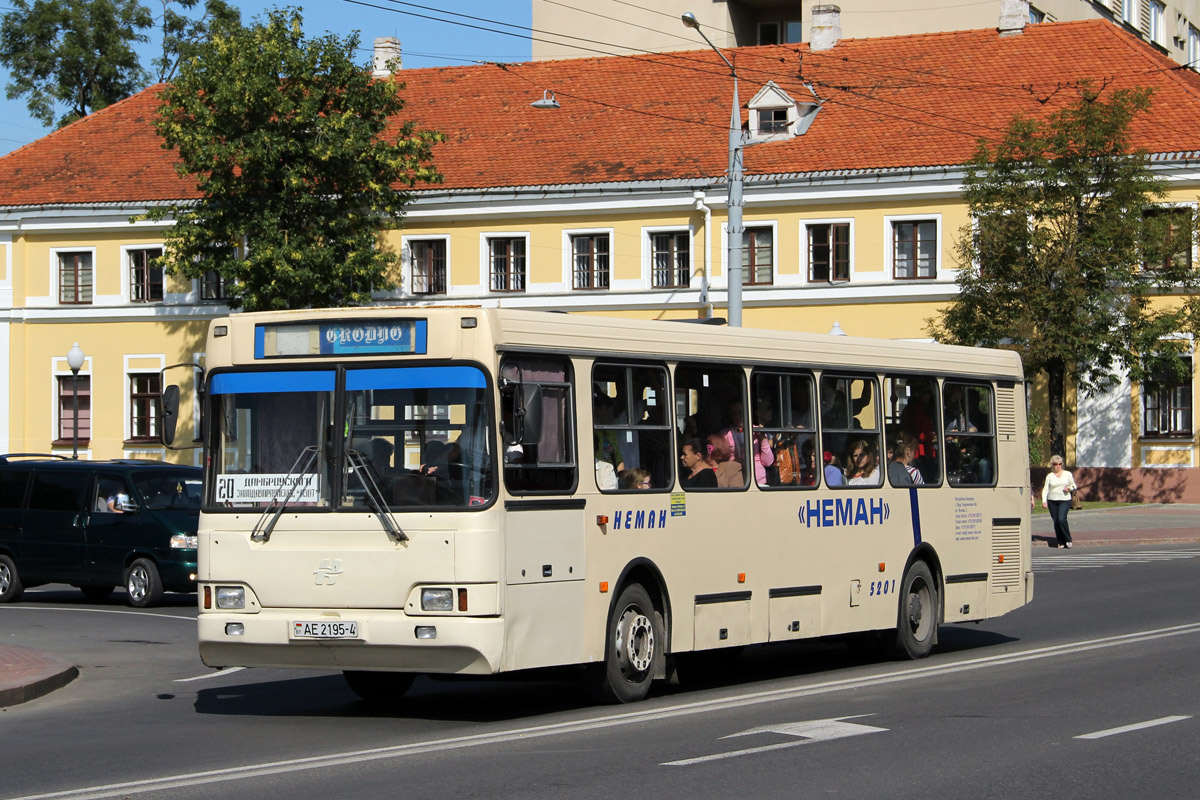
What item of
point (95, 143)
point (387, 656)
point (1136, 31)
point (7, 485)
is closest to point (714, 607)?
point (387, 656)

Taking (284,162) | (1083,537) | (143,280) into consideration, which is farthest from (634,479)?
(143,280)

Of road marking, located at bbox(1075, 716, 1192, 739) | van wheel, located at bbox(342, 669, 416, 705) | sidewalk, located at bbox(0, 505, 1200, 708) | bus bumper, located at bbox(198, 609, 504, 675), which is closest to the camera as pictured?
road marking, located at bbox(1075, 716, 1192, 739)

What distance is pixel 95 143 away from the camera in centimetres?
5256

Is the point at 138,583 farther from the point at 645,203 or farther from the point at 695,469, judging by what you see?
the point at 645,203

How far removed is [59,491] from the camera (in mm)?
23172

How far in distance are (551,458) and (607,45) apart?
5053cm

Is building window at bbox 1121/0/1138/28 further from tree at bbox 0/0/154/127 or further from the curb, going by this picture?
the curb

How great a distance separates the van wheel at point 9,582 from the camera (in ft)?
77.3

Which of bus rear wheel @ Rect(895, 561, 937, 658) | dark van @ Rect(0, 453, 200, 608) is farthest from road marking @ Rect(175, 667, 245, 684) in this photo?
dark van @ Rect(0, 453, 200, 608)

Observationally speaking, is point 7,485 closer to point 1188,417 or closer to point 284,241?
point 284,241

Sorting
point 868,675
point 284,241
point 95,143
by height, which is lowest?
point 868,675

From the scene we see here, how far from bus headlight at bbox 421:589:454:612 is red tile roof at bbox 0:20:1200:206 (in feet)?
116

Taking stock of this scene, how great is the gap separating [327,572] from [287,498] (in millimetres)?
590

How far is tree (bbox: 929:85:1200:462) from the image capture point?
3944 cm
